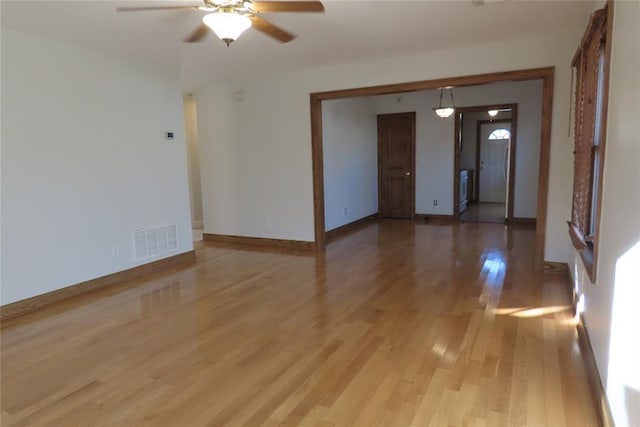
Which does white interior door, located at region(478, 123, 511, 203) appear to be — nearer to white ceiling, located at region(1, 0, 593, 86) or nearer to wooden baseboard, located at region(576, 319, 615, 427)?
white ceiling, located at region(1, 0, 593, 86)

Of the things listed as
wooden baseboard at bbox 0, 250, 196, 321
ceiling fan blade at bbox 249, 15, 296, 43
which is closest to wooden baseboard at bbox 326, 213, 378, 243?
wooden baseboard at bbox 0, 250, 196, 321

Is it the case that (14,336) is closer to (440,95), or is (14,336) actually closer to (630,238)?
(630,238)

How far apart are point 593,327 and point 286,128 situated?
4291 mm

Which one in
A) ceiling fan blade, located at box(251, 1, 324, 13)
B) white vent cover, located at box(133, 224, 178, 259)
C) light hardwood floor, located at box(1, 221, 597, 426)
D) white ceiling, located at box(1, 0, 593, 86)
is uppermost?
white ceiling, located at box(1, 0, 593, 86)

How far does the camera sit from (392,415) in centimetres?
199

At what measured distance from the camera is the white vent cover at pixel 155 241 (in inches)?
181

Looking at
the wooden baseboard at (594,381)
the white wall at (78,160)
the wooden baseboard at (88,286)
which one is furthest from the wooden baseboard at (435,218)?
the wooden baseboard at (594,381)

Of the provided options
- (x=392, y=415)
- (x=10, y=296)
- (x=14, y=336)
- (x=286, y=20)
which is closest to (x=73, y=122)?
(x=10, y=296)

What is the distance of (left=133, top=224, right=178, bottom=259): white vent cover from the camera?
15.1 feet

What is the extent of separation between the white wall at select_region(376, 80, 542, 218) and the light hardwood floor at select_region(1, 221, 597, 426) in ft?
10.5

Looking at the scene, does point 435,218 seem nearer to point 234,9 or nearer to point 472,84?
point 472,84

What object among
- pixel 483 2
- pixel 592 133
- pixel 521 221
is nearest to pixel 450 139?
pixel 521 221

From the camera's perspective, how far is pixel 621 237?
173 cm

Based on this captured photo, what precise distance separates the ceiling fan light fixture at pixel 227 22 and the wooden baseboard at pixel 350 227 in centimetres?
407
